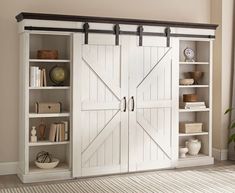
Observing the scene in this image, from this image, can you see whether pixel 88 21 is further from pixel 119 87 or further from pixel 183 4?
pixel 183 4

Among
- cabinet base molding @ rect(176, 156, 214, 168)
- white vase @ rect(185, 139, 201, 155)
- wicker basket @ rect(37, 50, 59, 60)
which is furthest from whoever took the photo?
white vase @ rect(185, 139, 201, 155)

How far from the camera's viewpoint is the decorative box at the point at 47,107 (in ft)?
18.0

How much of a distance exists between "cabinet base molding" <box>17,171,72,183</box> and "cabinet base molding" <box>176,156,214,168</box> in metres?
1.59

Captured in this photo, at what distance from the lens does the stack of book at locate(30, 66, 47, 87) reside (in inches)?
213

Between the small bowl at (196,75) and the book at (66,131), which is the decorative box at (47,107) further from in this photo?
the small bowl at (196,75)

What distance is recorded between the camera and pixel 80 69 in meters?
5.52

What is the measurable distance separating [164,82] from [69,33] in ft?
4.75

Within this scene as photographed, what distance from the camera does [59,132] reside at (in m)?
5.55

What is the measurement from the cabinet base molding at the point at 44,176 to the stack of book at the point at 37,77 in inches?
42.3

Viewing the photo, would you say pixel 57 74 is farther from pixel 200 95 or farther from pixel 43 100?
pixel 200 95

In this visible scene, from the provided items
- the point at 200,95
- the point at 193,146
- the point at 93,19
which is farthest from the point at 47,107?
the point at 200,95

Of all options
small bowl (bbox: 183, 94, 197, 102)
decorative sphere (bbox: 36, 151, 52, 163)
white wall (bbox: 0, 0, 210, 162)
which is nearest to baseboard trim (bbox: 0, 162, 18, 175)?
white wall (bbox: 0, 0, 210, 162)

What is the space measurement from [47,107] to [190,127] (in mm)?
2077

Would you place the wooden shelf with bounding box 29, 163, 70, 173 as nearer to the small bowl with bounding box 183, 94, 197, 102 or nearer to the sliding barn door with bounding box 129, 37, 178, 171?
the sliding barn door with bounding box 129, 37, 178, 171
